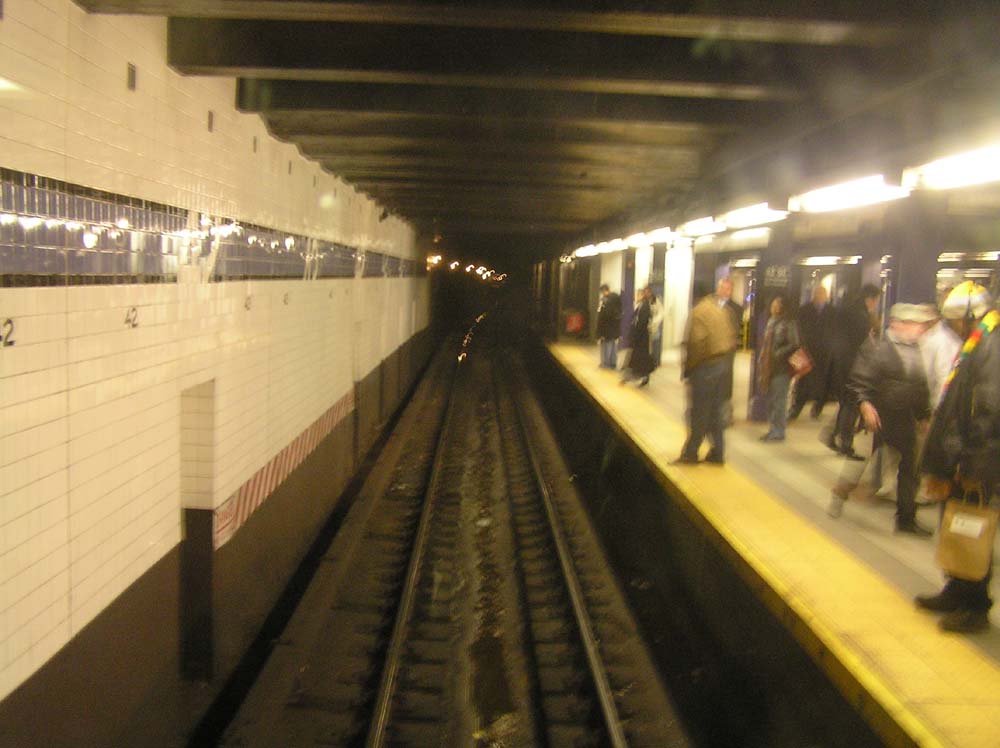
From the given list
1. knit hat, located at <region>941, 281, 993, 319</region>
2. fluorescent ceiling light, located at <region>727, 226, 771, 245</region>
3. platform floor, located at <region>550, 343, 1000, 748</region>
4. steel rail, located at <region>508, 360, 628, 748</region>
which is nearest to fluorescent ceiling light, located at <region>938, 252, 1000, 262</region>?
platform floor, located at <region>550, 343, 1000, 748</region>

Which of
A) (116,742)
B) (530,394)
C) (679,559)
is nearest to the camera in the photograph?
(116,742)

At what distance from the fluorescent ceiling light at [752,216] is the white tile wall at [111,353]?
4.30m

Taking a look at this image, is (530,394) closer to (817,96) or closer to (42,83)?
(817,96)

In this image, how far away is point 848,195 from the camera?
21.4 feet

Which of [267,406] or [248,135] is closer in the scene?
[248,135]

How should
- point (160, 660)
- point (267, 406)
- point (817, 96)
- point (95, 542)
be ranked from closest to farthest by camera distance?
point (95, 542), point (160, 660), point (817, 96), point (267, 406)

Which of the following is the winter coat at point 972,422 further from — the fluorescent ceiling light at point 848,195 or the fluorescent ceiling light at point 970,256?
the fluorescent ceiling light at point 970,256

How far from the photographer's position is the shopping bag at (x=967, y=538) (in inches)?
161

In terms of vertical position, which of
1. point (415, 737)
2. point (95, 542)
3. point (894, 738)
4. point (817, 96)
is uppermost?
point (817, 96)

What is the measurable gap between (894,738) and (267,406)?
4.73 metres

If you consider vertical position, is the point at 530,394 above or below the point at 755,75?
below

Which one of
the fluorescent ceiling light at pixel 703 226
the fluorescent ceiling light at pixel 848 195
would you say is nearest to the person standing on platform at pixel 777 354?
the fluorescent ceiling light at pixel 703 226

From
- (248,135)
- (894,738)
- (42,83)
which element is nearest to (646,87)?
(248,135)

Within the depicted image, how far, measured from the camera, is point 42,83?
3.11m
